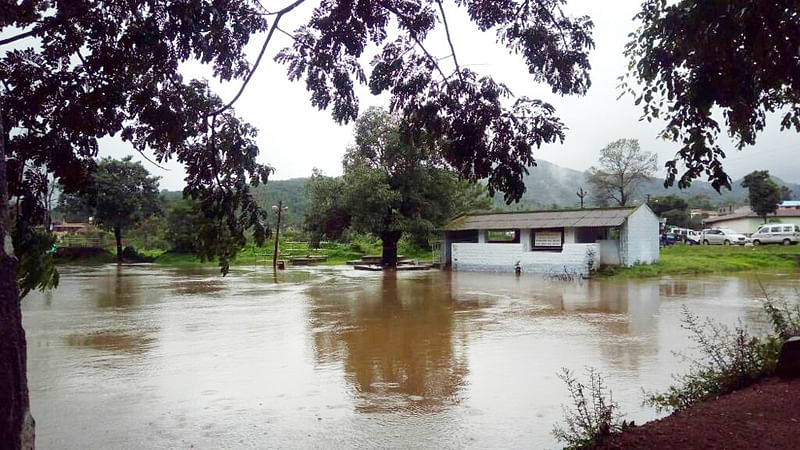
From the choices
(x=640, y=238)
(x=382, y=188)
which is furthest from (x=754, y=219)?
(x=382, y=188)

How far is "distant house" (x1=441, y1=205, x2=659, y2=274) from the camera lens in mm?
24688

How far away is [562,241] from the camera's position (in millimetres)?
25734

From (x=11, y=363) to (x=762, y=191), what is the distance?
4836 cm

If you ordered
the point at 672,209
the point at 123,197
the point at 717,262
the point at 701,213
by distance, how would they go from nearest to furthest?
the point at 717,262 → the point at 123,197 → the point at 672,209 → the point at 701,213

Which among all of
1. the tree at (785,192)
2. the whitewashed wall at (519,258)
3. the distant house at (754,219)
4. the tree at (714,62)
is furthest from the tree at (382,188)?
the distant house at (754,219)

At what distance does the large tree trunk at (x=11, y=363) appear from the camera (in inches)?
90.4

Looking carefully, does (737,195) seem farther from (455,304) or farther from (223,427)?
(223,427)

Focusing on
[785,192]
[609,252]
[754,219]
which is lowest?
[609,252]

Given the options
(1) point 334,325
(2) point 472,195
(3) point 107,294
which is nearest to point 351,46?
(1) point 334,325

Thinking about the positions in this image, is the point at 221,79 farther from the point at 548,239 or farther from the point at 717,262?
the point at 717,262

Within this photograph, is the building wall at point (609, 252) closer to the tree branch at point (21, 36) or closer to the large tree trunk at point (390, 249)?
the large tree trunk at point (390, 249)

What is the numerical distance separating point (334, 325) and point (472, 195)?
28930 millimetres

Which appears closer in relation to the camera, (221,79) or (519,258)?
(221,79)

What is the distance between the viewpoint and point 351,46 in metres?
4.75
